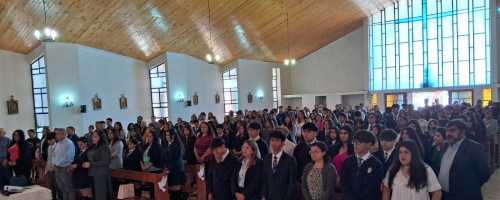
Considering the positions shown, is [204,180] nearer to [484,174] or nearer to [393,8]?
[484,174]

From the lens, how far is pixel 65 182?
17.1 feet

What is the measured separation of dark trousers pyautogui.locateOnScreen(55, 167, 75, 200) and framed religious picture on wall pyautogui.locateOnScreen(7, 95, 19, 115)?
17.7 feet

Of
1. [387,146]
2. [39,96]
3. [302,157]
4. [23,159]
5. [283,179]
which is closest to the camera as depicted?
[283,179]

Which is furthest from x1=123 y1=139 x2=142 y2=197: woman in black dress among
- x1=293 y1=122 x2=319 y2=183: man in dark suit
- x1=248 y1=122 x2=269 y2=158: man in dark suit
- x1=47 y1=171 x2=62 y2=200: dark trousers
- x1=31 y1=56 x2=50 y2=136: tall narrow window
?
x1=31 y1=56 x2=50 y2=136: tall narrow window

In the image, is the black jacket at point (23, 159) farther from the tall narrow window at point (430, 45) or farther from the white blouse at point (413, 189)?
the tall narrow window at point (430, 45)

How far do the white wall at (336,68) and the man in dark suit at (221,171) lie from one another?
14.2 metres

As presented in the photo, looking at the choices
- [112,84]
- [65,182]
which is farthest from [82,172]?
[112,84]

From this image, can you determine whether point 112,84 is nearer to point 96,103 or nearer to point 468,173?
point 96,103

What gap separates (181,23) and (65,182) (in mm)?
6359

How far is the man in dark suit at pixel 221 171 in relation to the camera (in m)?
3.71

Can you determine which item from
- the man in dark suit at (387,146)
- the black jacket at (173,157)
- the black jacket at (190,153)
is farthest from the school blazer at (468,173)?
the black jacket at (190,153)

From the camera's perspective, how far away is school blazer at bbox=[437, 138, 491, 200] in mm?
3006

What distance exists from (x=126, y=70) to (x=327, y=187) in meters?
10.5

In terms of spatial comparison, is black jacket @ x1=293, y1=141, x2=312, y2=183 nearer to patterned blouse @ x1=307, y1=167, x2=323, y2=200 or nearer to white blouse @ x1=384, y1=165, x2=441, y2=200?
patterned blouse @ x1=307, y1=167, x2=323, y2=200
